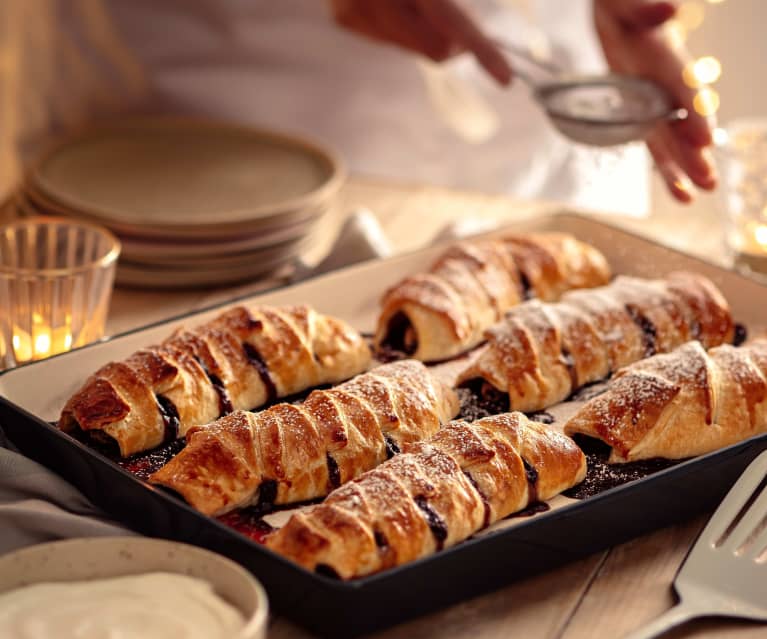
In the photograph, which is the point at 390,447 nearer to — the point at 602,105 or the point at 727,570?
the point at 727,570

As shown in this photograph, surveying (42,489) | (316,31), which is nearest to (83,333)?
(42,489)

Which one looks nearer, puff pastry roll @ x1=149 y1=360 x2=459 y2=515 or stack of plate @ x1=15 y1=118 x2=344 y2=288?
puff pastry roll @ x1=149 y1=360 x2=459 y2=515

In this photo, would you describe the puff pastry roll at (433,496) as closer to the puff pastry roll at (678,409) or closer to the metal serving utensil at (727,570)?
the puff pastry roll at (678,409)

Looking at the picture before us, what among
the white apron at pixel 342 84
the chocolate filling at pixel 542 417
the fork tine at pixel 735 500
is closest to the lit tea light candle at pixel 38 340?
the chocolate filling at pixel 542 417

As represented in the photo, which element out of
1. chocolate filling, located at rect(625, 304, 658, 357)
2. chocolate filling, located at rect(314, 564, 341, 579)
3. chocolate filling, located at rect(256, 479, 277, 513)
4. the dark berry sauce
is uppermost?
chocolate filling, located at rect(625, 304, 658, 357)

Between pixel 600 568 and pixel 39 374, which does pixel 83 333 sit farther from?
pixel 600 568

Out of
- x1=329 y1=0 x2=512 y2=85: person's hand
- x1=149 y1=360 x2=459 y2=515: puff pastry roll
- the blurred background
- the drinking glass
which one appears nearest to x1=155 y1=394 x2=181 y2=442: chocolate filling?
x1=149 y1=360 x2=459 y2=515: puff pastry roll

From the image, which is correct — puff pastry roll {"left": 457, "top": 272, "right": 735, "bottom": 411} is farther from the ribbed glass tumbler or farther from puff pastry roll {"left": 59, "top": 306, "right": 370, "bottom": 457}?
the ribbed glass tumbler
